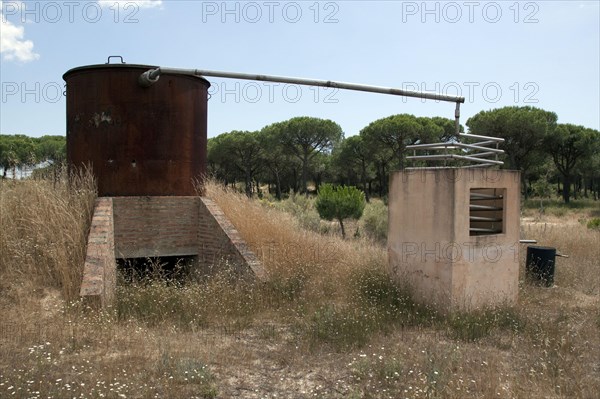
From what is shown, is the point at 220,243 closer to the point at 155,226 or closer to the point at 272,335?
the point at 155,226

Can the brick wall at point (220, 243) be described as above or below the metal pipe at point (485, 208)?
below

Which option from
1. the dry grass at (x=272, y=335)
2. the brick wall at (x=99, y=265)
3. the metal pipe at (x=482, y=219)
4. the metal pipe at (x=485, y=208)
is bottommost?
the dry grass at (x=272, y=335)

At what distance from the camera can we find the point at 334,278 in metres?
7.28

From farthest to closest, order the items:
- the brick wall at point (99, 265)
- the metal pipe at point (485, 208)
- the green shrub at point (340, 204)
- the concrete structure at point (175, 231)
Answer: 1. the green shrub at point (340, 204)
2. the concrete structure at point (175, 231)
3. the metal pipe at point (485, 208)
4. the brick wall at point (99, 265)

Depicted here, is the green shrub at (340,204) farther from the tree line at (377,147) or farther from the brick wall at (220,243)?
the tree line at (377,147)

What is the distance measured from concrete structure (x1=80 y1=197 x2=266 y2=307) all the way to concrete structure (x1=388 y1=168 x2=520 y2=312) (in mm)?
2244

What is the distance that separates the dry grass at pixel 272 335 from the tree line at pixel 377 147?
2089 centimetres

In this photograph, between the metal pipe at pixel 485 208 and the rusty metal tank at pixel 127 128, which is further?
the rusty metal tank at pixel 127 128

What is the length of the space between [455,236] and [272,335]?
247 centimetres

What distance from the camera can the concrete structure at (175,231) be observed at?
7.66m

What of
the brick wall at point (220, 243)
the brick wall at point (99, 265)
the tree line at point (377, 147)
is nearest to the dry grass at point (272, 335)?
the brick wall at point (99, 265)

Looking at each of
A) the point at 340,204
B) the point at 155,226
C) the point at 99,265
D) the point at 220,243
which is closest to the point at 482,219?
the point at 220,243

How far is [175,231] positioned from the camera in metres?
8.84

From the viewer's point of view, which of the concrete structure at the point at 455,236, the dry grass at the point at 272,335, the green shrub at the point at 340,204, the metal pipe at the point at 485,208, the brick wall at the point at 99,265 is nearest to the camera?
the dry grass at the point at 272,335
